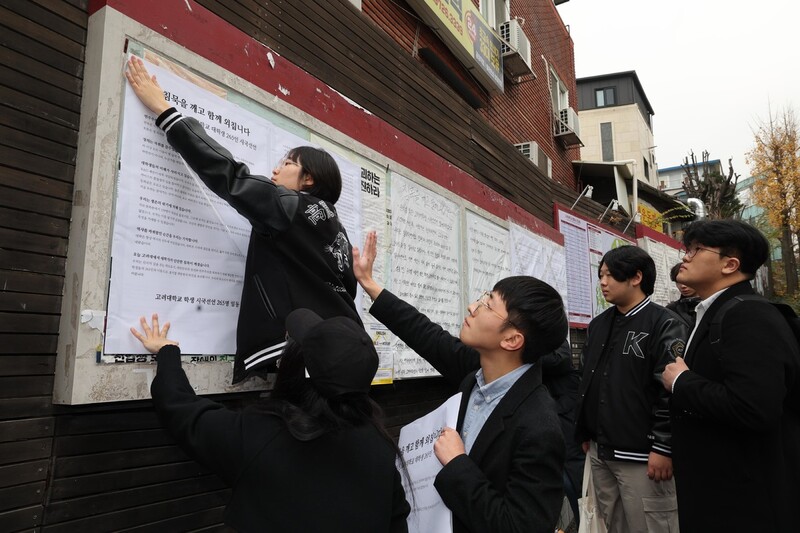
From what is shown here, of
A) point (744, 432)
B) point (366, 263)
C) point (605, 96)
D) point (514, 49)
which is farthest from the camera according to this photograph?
point (605, 96)

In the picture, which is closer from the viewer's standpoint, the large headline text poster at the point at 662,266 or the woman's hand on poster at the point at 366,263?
the woman's hand on poster at the point at 366,263

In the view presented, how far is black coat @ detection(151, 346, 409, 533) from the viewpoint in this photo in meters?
1.51

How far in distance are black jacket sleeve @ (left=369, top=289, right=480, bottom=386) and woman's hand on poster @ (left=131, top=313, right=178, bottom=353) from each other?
1.00m

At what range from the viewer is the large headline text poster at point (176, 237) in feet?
7.59

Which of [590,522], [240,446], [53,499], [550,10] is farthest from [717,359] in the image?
[550,10]

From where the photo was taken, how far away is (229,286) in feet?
9.20

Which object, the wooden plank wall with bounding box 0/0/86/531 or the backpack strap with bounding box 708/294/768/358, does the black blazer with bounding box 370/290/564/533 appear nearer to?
the backpack strap with bounding box 708/294/768/358

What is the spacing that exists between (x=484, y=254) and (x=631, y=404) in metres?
2.74

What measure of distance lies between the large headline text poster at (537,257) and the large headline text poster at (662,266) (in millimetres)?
4196

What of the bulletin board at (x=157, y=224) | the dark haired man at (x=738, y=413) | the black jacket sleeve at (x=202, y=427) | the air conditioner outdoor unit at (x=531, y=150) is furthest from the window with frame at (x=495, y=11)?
the black jacket sleeve at (x=202, y=427)

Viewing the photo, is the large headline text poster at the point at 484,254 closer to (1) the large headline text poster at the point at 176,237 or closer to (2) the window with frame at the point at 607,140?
(1) the large headline text poster at the point at 176,237

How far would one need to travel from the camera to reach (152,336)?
7.57 feet

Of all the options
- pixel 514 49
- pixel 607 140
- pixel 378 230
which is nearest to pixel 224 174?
pixel 378 230

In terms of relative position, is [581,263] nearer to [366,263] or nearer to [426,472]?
[366,263]
